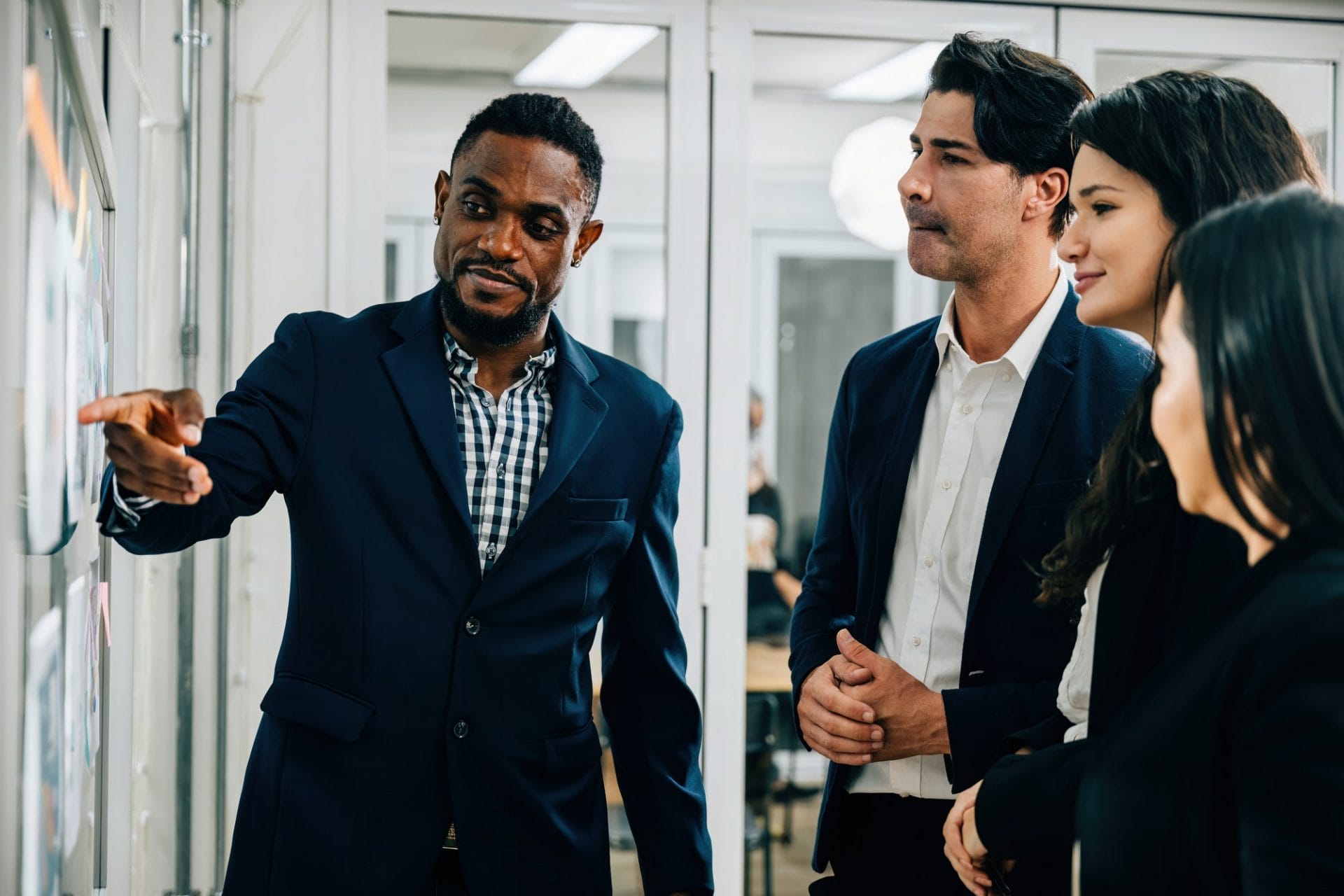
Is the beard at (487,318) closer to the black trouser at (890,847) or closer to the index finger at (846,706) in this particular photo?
the index finger at (846,706)

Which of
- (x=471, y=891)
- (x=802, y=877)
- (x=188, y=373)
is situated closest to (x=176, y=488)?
(x=471, y=891)

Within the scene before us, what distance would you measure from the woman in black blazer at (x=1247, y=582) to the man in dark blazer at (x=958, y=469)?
62 centimetres

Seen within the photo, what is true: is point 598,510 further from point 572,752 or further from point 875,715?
point 875,715

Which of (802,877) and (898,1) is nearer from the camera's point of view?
(898,1)

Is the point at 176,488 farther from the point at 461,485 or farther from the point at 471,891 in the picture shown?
the point at 471,891

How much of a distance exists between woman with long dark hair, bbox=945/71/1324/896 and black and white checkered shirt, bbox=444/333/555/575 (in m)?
0.66

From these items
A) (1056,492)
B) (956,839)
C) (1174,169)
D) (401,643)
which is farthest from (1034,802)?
(401,643)

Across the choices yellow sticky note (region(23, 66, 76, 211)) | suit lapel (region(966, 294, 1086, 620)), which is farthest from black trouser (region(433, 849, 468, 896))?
yellow sticky note (region(23, 66, 76, 211))

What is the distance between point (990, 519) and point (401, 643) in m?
0.75

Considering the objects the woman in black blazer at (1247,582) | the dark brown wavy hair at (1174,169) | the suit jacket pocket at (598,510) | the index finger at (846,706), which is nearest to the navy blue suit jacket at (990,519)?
the index finger at (846,706)

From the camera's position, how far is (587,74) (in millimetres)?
2725

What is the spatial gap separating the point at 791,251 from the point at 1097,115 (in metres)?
5.12

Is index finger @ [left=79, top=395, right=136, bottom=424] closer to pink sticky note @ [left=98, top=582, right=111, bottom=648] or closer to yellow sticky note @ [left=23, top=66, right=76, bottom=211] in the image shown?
yellow sticky note @ [left=23, top=66, right=76, bottom=211]

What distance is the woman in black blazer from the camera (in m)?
0.85
